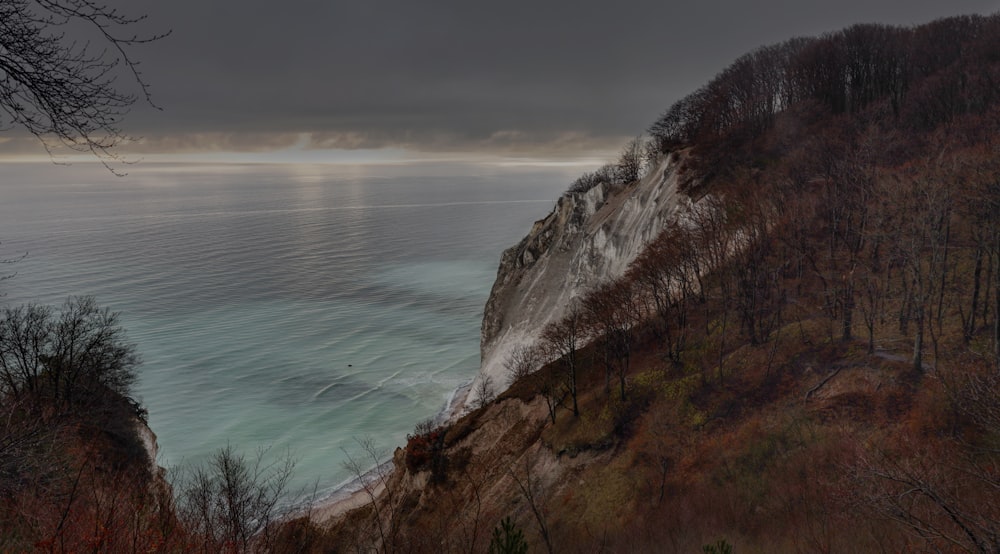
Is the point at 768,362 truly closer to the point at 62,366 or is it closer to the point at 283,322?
the point at 62,366

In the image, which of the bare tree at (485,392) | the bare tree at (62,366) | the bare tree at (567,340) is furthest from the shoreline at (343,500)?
the bare tree at (62,366)

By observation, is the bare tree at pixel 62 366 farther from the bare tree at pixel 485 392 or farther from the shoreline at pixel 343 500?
the bare tree at pixel 485 392

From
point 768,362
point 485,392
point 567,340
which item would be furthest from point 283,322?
point 768,362

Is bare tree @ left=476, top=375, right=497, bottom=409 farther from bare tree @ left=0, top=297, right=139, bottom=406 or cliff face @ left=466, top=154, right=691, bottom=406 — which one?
bare tree @ left=0, top=297, right=139, bottom=406

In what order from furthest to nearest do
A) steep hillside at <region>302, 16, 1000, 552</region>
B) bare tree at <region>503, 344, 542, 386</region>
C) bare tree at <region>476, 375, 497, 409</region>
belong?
bare tree at <region>476, 375, 497, 409</region>
bare tree at <region>503, 344, 542, 386</region>
steep hillside at <region>302, 16, 1000, 552</region>

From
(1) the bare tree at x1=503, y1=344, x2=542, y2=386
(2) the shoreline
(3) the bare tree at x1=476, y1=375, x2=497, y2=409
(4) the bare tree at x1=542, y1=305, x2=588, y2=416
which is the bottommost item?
(2) the shoreline

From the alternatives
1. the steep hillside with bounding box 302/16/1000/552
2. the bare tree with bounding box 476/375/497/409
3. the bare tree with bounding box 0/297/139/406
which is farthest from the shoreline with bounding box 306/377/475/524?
the bare tree with bounding box 0/297/139/406

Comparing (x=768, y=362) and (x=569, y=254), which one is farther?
(x=569, y=254)

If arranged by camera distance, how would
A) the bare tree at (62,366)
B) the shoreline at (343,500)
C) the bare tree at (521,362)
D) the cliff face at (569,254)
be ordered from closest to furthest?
the bare tree at (62,366) → the shoreline at (343,500) → the bare tree at (521,362) → the cliff face at (569,254)

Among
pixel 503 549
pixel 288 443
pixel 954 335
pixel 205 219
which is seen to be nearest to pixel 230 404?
pixel 288 443
